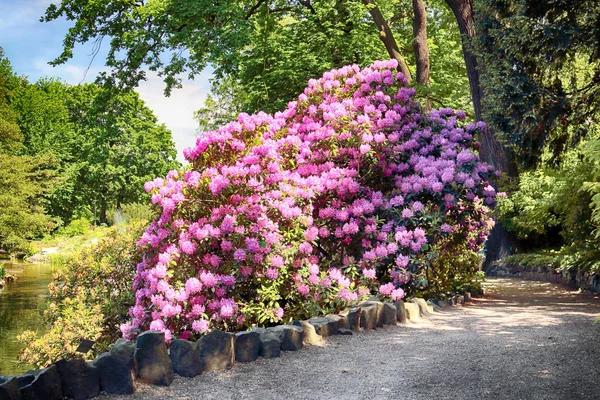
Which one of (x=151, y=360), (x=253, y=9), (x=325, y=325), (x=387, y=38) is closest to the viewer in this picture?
(x=151, y=360)

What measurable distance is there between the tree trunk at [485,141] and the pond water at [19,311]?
377 inches

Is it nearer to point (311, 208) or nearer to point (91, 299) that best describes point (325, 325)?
point (311, 208)

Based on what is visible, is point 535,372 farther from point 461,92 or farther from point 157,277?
point 461,92

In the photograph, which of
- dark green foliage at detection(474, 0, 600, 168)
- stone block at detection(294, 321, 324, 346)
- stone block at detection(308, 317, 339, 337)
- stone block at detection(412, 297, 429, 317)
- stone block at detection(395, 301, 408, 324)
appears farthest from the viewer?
dark green foliage at detection(474, 0, 600, 168)

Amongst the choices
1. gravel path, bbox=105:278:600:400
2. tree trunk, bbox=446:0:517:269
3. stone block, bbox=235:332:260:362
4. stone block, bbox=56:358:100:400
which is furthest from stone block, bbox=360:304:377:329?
tree trunk, bbox=446:0:517:269

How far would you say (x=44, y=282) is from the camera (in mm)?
19969

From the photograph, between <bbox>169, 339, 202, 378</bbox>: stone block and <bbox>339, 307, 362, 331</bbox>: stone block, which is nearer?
<bbox>169, 339, 202, 378</bbox>: stone block

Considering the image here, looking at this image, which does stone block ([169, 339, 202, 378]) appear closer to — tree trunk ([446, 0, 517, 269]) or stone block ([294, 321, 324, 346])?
stone block ([294, 321, 324, 346])

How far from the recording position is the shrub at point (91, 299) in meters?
7.64

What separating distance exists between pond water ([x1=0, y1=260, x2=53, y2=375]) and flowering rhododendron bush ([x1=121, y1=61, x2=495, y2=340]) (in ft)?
15.8

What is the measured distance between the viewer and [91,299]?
900cm

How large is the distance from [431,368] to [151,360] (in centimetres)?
201

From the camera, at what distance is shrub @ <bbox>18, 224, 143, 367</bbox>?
7.64 m

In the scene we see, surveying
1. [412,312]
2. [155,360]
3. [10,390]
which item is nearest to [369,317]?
[412,312]
